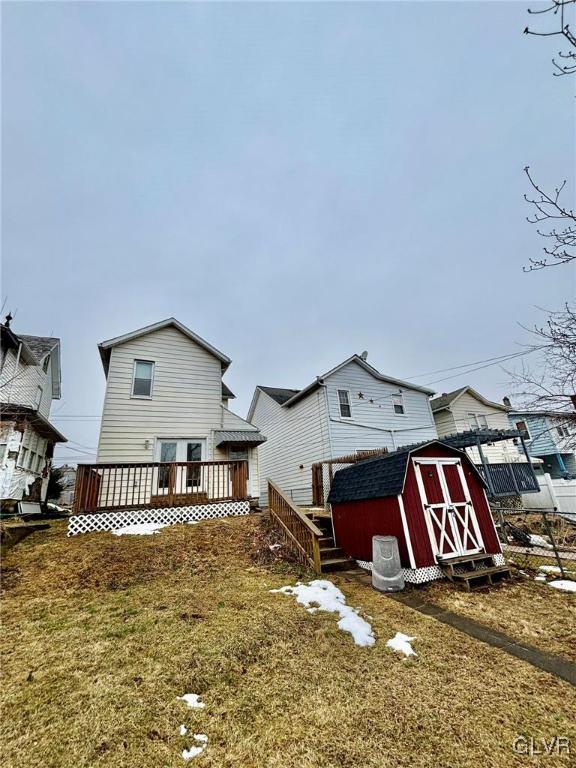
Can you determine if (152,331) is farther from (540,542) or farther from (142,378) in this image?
(540,542)

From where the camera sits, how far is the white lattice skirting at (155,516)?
28.0 feet

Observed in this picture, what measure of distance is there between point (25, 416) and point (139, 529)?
930 centimetres

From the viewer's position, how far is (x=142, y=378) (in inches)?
513

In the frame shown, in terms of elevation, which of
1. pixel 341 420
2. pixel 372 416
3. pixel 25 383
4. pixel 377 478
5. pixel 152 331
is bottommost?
pixel 377 478

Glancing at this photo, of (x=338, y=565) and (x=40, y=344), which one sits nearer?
(x=338, y=565)

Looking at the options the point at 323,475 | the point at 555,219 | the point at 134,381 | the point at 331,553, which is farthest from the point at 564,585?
the point at 134,381

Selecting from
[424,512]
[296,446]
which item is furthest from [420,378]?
[424,512]

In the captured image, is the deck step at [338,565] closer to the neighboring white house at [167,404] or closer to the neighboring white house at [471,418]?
the neighboring white house at [167,404]

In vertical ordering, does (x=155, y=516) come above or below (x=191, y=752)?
above

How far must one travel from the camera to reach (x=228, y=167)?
2133cm

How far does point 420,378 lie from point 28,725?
21.2m

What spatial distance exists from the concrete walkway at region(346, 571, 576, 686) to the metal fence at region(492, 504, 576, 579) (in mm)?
3334

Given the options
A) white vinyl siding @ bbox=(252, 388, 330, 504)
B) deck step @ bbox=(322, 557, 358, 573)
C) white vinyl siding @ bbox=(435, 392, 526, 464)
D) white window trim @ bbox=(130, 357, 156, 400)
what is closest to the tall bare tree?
deck step @ bbox=(322, 557, 358, 573)

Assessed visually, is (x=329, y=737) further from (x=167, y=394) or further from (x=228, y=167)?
(x=228, y=167)
